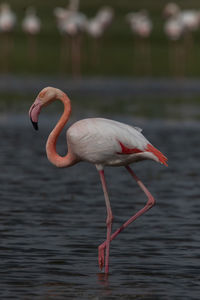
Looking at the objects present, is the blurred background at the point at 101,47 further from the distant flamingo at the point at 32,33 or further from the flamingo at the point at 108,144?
the flamingo at the point at 108,144

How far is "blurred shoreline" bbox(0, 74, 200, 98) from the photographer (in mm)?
32000

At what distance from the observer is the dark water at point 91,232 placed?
7.76 m

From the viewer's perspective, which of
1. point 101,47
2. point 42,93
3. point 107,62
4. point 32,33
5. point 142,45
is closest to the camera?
point 42,93

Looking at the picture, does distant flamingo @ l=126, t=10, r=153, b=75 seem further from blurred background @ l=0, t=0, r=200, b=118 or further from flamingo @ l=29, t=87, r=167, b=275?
flamingo @ l=29, t=87, r=167, b=275

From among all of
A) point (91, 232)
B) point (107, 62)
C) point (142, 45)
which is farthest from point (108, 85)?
point (91, 232)

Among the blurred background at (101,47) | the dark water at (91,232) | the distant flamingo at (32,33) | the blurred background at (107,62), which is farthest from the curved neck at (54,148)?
the distant flamingo at (32,33)

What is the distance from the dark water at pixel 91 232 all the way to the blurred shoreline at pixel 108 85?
52.3 feet

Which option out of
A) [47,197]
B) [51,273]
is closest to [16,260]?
[51,273]

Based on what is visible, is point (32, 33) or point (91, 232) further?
point (32, 33)

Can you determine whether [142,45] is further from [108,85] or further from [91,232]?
[91,232]

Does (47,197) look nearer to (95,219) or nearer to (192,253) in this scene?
(95,219)

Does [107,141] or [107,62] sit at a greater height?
[107,141]

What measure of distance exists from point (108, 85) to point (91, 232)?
25153mm

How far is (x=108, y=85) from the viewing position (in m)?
34.8
